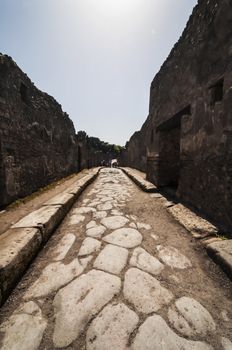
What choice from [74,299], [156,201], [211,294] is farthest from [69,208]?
[211,294]

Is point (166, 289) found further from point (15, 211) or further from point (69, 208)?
point (15, 211)

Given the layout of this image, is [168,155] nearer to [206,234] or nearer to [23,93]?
[206,234]

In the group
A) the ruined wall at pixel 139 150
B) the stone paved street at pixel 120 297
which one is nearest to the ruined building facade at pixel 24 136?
the stone paved street at pixel 120 297

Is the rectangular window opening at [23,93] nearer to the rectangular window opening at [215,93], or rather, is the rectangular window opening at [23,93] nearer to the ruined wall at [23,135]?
the ruined wall at [23,135]

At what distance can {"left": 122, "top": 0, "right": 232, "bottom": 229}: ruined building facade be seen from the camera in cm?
241

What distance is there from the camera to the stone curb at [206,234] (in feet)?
5.64

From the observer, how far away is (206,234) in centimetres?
225

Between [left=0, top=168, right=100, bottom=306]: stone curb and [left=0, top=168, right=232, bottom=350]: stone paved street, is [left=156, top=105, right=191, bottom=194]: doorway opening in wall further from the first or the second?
[left=0, top=168, right=100, bottom=306]: stone curb

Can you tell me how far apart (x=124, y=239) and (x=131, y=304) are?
97 cm

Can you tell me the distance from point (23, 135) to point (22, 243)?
147 inches

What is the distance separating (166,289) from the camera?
148 centimetres

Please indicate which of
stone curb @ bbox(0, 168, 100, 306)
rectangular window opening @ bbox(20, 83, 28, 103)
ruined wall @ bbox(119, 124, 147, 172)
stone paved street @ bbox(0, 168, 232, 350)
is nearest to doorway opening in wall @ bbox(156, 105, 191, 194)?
stone paved street @ bbox(0, 168, 232, 350)

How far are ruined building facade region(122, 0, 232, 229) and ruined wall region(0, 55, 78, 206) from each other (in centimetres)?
390

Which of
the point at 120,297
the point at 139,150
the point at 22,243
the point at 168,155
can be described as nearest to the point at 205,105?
the point at 168,155
